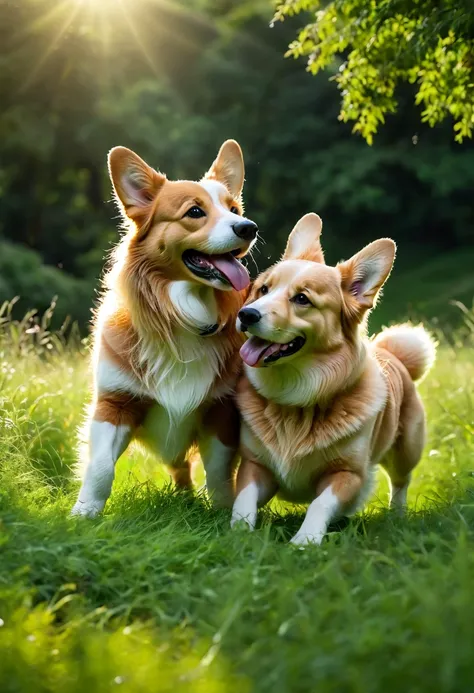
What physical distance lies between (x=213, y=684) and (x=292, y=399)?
1.84m

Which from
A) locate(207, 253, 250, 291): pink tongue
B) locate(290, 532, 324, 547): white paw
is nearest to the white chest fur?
locate(207, 253, 250, 291): pink tongue

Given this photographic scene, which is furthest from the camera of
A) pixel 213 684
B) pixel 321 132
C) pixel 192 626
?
pixel 321 132

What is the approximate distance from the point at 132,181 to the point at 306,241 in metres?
0.93

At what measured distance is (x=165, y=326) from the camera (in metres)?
4.09

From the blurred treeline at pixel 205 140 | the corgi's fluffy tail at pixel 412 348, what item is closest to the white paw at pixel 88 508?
the corgi's fluffy tail at pixel 412 348

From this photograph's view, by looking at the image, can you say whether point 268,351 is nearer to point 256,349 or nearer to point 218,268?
point 256,349

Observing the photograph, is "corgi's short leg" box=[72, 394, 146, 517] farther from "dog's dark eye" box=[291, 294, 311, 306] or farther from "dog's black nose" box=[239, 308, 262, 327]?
"dog's dark eye" box=[291, 294, 311, 306]

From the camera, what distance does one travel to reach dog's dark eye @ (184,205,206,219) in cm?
401

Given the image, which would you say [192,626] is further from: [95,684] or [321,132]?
[321,132]

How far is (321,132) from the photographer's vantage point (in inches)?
840

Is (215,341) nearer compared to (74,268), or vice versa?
(215,341)

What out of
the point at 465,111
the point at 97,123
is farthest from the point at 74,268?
the point at 465,111

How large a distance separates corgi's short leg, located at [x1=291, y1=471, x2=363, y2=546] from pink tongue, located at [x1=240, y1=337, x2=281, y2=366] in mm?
660

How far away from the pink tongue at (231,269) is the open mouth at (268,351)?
32 cm
